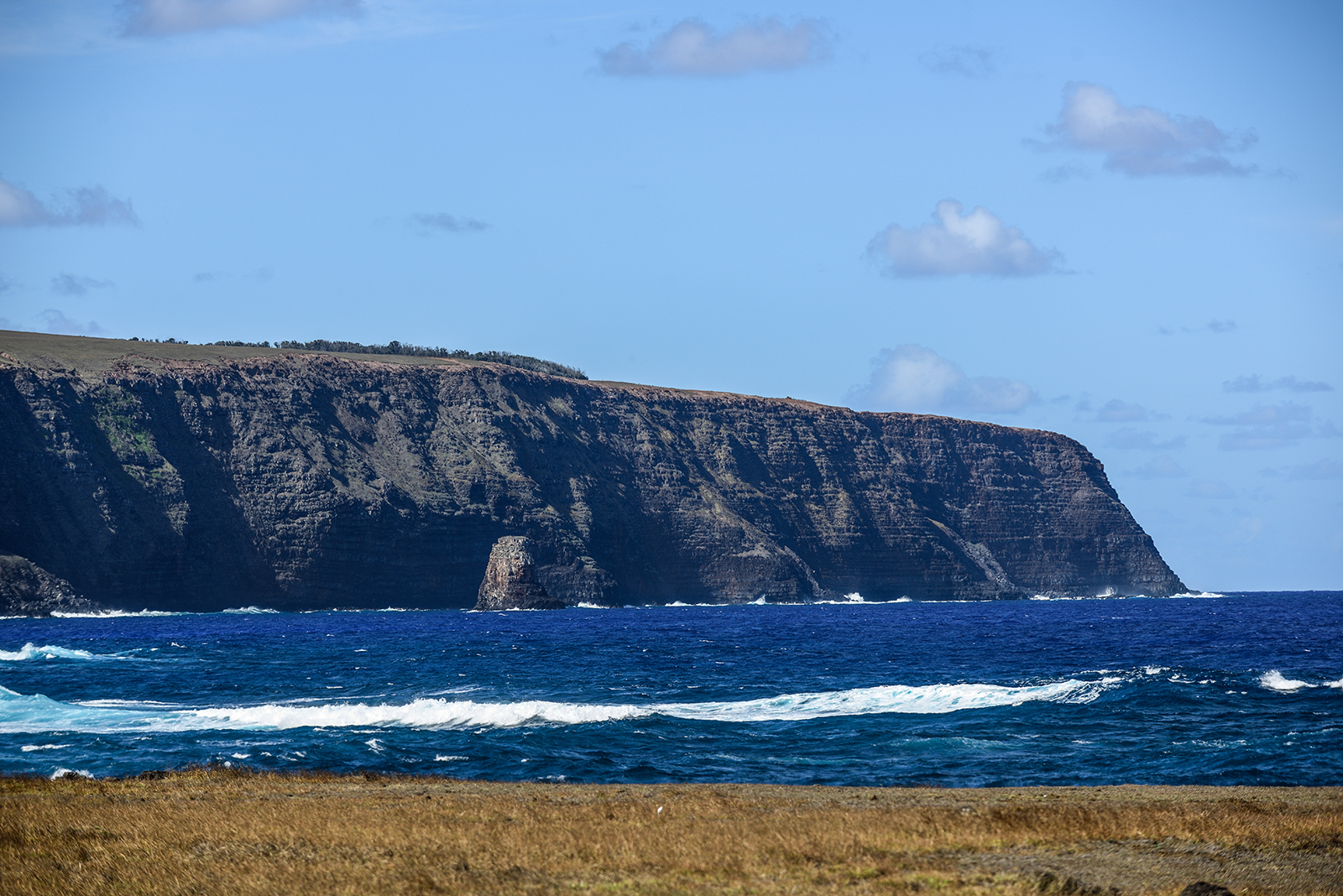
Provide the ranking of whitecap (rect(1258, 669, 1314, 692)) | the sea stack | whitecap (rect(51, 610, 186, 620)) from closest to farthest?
whitecap (rect(1258, 669, 1314, 692))
whitecap (rect(51, 610, 186, 620))
the sea stack

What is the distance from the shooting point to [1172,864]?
1503cm

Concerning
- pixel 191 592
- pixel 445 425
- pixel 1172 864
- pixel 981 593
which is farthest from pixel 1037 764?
pixel 981 593

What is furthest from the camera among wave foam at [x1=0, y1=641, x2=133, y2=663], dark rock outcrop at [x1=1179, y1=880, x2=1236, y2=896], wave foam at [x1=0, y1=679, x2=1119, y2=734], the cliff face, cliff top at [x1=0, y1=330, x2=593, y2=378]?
cliff top at [x1=0, y1=330, x2=593, y2=378]

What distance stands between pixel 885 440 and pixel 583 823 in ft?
535

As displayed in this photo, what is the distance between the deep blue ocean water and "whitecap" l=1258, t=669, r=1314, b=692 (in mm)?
223

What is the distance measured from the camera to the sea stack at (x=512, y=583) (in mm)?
125000

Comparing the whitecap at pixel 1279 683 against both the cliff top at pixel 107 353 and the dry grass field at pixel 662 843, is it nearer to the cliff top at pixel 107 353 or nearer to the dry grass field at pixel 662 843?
the dry grass field at pixel 662 843

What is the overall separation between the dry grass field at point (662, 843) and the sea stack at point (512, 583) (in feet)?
339

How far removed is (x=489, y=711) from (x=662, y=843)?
851 inches

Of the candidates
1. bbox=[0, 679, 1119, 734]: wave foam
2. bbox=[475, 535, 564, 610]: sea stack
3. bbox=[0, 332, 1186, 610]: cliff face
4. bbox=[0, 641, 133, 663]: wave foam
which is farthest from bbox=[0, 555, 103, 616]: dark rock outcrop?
bbox=[0, 679, 1119, 734]: wave foam

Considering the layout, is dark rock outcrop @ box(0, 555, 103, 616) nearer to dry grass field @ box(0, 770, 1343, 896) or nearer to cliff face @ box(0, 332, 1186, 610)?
cliff face @ box(0, 332, 1186, 610)

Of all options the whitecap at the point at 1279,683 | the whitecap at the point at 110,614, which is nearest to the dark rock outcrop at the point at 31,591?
the whitecap at the point at 110,614

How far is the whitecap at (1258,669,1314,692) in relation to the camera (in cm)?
4075

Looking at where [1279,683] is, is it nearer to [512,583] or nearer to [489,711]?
[489,711]
